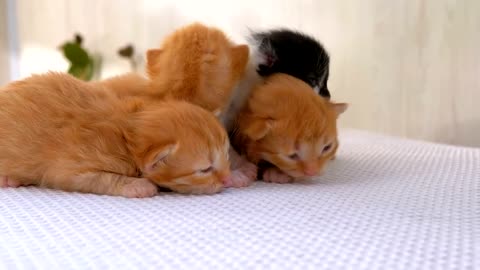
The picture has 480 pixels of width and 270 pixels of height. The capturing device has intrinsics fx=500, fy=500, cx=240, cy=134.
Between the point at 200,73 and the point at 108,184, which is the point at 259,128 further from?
the point at 108,184

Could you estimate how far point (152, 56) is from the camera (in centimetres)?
118

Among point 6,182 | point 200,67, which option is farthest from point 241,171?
point 6,182

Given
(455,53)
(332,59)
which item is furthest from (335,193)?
(332,59)

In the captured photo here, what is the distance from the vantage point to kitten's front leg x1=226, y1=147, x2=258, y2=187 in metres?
1.01

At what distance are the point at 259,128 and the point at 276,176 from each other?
132 millimetres

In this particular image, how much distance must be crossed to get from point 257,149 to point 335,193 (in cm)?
24

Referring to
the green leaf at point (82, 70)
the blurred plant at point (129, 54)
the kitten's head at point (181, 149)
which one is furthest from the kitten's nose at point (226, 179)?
the green leaf at point (82, 70)

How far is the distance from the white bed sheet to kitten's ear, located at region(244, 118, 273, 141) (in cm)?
11

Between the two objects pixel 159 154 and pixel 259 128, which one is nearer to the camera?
pixel 159 154

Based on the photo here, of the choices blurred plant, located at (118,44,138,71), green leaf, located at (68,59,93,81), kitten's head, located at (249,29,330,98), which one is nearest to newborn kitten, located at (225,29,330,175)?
kitten's head, located at (249,29,330,98)

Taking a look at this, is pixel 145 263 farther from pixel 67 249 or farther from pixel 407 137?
pixel 407 137

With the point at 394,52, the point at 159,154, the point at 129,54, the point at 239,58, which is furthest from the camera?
the point at 129,54

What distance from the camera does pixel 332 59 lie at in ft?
6.30

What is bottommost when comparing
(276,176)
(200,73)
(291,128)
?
(276,176)
